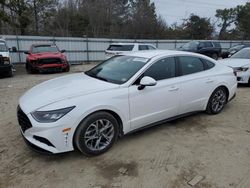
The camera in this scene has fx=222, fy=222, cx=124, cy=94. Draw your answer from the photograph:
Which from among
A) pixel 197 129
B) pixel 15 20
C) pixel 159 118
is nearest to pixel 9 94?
pixel 159 118

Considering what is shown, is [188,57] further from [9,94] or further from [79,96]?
[9,94]

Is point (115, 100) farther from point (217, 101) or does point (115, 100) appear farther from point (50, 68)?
point (50, 68)

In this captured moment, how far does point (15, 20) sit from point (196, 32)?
2569 cm

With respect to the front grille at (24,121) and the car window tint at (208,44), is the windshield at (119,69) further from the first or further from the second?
the car window tint at (208,44)

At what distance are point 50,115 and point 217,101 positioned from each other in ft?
12.3

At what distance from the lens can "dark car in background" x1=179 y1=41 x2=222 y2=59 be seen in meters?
15.9

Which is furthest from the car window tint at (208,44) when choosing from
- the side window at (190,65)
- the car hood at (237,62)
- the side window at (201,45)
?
the side window at (190,65)

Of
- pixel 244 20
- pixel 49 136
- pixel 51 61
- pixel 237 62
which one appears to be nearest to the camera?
pixel 49 136

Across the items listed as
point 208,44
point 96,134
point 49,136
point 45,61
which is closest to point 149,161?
point 96,134

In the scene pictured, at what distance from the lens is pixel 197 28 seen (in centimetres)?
3456

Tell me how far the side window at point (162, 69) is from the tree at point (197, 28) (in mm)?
32190

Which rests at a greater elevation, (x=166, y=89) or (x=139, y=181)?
(x=166, y=89)

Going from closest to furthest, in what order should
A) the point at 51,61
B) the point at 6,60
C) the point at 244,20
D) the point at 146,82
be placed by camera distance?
the point at 146,82 → the point at 6,60 → the point at 51,61 → the point at 244,20

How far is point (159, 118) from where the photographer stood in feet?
13.2
